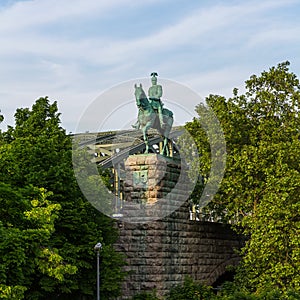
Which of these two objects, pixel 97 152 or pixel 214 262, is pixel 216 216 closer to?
pixel 214 262

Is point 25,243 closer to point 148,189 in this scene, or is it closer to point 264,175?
point 148,189

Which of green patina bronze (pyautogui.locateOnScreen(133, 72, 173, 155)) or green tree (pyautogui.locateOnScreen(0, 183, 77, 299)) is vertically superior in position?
green patina bronze (pyautogui.locateOnScreen(133, 72, 173, 155))

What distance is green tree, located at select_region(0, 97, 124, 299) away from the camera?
2714 centimetres

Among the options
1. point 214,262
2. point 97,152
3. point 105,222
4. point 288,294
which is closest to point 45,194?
point 105,222

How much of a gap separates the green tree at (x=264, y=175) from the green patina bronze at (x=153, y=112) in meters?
4.43

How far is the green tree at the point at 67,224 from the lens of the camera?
27141mm

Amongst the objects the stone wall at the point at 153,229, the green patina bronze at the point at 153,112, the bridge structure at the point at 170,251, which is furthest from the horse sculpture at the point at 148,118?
the bridge structure at the point at 170,251

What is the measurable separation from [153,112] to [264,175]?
21.6 ft

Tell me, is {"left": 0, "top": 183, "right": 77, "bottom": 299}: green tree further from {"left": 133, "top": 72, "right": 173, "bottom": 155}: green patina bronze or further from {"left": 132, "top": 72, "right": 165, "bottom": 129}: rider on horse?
{"left": 132, "top": 72, "right": 165, "bottom": 129}: rider on horse

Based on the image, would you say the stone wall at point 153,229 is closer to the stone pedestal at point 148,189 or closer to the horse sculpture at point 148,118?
the stone pedestal at point 148,189

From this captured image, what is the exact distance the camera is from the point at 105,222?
29.5m

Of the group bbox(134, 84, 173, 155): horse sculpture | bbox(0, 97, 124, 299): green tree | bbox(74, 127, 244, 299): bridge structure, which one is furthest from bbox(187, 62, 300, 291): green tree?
bbox(0, 97, 124, 299): green tree

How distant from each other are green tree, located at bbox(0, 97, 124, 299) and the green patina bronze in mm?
3451

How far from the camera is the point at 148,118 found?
96.0ft
